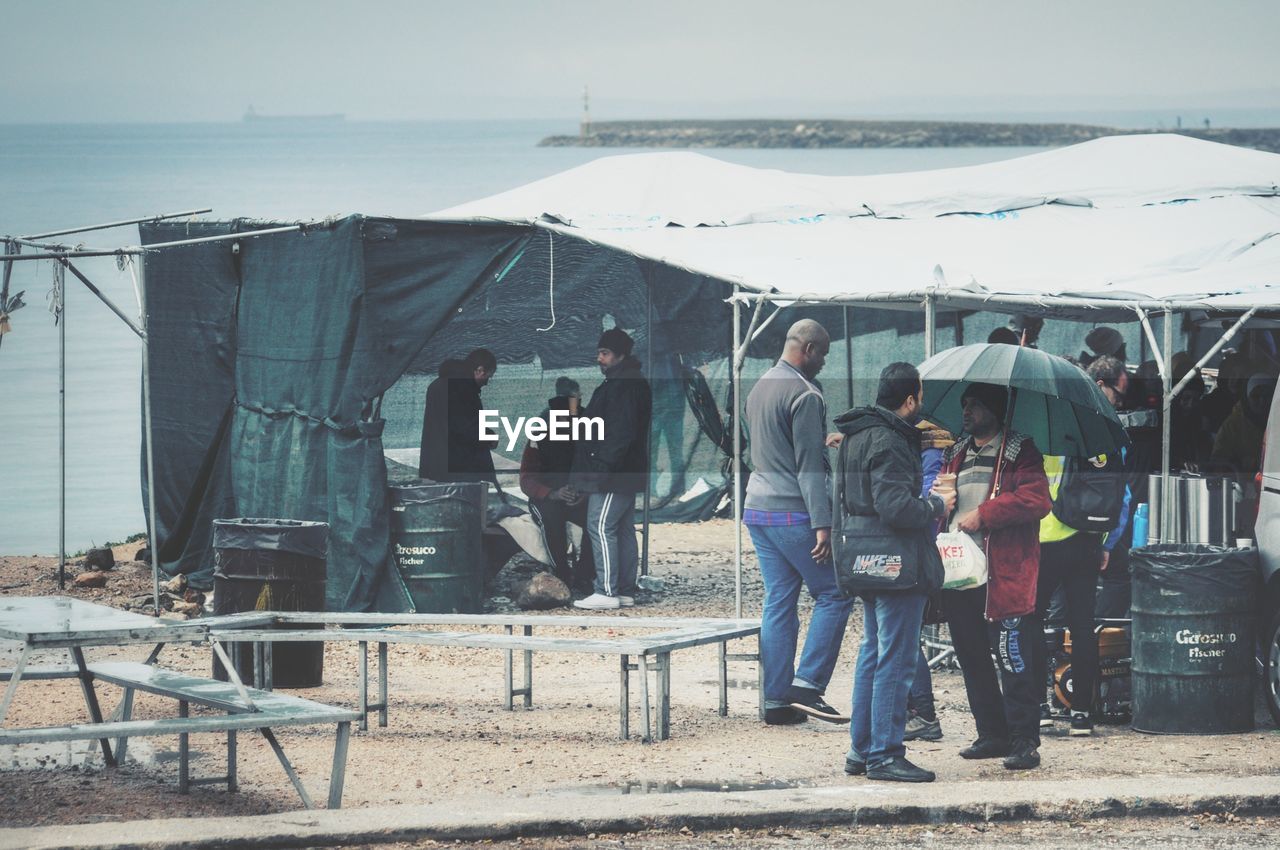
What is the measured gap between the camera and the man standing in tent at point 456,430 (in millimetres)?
13570

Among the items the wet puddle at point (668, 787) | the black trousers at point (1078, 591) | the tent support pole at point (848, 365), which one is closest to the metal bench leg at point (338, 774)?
the wet puddle at point (668, 787)

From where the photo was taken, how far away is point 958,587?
788 centimetres

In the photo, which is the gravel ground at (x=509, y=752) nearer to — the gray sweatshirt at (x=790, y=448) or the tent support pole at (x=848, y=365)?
the gray sweatshirt at (x=790, y=448)

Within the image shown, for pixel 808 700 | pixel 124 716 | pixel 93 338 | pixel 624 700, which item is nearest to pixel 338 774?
pixel 124 716

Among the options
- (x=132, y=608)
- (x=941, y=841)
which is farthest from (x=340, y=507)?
(x=941, y=841)

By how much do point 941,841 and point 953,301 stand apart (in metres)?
4.68

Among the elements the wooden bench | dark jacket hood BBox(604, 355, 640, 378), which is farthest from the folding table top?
dark jacket hood BBox(604, 355, 640, 378)

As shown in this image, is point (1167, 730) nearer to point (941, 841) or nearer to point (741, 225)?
point (941, 841)

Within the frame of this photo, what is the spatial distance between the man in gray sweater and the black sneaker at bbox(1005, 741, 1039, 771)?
1.18 meters

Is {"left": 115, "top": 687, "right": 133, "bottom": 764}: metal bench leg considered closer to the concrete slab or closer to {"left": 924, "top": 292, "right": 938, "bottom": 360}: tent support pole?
the concrete slab

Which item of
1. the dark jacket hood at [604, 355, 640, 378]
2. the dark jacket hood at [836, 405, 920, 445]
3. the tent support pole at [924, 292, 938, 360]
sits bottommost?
the dark jacket hood at [836, 405, 920, 445]

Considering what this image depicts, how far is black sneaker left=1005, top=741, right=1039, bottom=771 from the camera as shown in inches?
310

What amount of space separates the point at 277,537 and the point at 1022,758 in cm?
456

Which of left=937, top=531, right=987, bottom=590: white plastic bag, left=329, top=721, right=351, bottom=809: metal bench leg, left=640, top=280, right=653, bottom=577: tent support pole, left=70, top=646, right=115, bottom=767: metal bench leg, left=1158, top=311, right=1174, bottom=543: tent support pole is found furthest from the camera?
left=640, top=280, right=653, bottom=577: tent support pole
